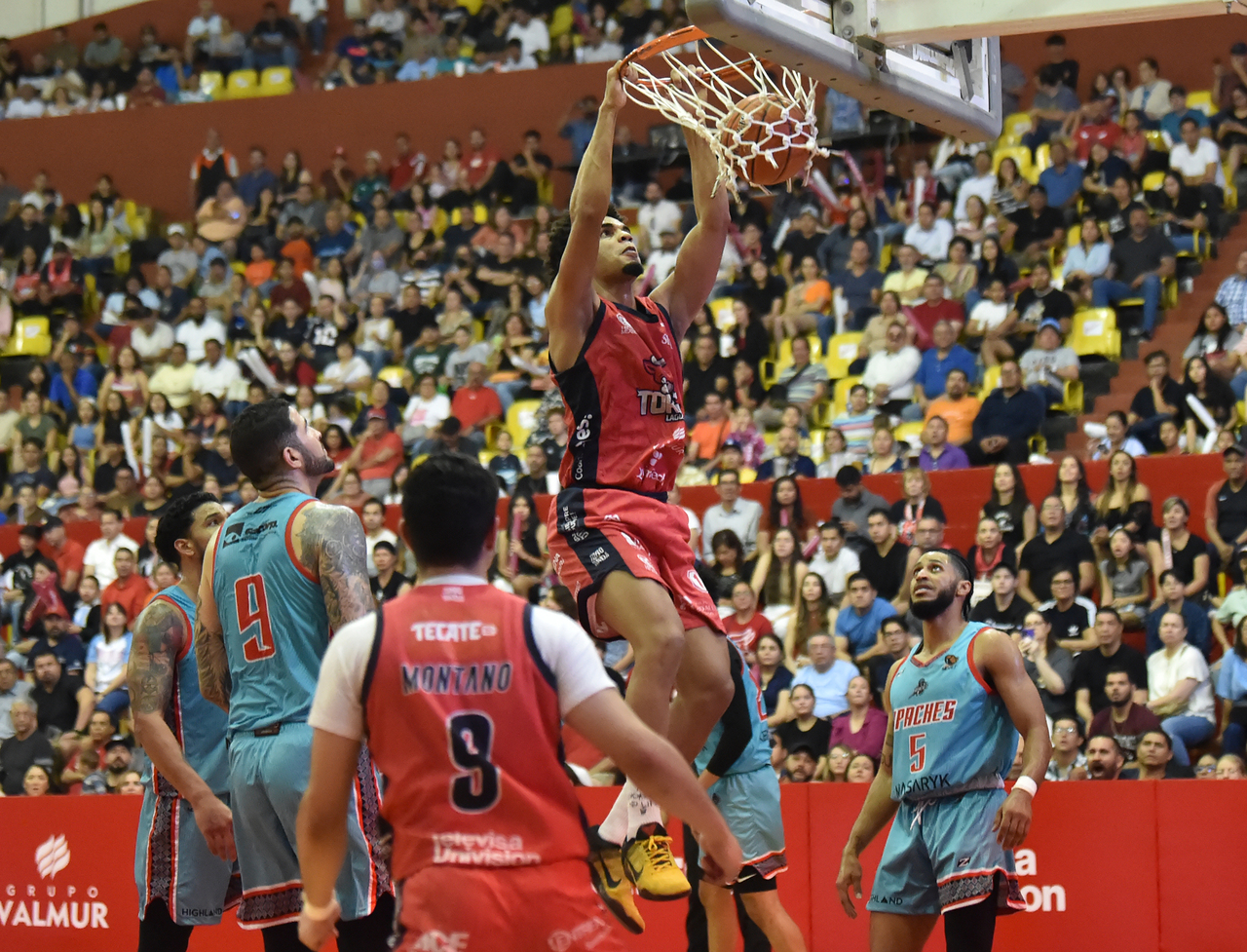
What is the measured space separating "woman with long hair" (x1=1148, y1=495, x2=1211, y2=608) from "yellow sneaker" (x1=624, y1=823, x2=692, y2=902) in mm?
6918

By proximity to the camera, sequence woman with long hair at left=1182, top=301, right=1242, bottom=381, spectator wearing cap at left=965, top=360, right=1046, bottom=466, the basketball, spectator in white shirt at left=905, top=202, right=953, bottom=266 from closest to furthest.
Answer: the basketball < woman with long hair at left=1182, top=301, right=1242, bottom=381 < spectator wearing cap at left=965, top=360, right=1046, bottom=466 < spectator in white shirt at left=905, top=202, right=953, bottom=266

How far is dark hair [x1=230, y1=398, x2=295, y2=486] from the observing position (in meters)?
5.32

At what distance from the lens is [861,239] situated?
1602 cm

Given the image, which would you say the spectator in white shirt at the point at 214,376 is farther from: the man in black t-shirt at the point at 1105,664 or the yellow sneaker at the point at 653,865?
the yellow sneaker at the point at 653,865

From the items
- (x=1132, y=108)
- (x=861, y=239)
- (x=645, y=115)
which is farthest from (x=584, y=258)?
(x=645, y=115)

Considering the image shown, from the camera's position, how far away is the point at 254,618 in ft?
17.2

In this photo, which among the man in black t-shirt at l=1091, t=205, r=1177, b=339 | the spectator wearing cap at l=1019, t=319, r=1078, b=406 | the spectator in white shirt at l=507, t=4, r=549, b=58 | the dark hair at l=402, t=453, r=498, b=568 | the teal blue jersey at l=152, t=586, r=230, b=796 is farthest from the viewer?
the spectator in white shirt at l=507, t=4, r=549, b=58

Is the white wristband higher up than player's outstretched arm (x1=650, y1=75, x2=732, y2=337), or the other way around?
player's outstretched arm (x1=650, y1=75, x2=732, y2=337)

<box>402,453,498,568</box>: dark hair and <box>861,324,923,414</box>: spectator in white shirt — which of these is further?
<box>861,324,923,414</box>: spectator in white shirt

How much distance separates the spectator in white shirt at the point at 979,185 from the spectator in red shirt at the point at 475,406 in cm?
507

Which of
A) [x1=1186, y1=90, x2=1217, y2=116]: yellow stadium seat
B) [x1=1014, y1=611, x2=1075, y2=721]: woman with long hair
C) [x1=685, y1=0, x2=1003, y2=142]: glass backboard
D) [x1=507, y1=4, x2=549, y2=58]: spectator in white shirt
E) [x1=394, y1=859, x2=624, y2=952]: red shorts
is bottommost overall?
[x1=1014, y1=611, x2=1075, y2=721]: woman with long hair

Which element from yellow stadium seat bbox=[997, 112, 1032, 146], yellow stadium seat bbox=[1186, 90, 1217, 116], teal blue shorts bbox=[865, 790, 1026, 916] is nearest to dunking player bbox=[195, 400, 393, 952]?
teal blue shorts bbox=[865, 790, 1026, 916]

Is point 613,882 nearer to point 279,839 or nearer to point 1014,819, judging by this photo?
point 279,839

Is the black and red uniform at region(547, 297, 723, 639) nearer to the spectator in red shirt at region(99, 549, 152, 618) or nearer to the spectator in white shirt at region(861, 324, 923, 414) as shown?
the spectator in white shirt at region(861, 324, 923, 414)
